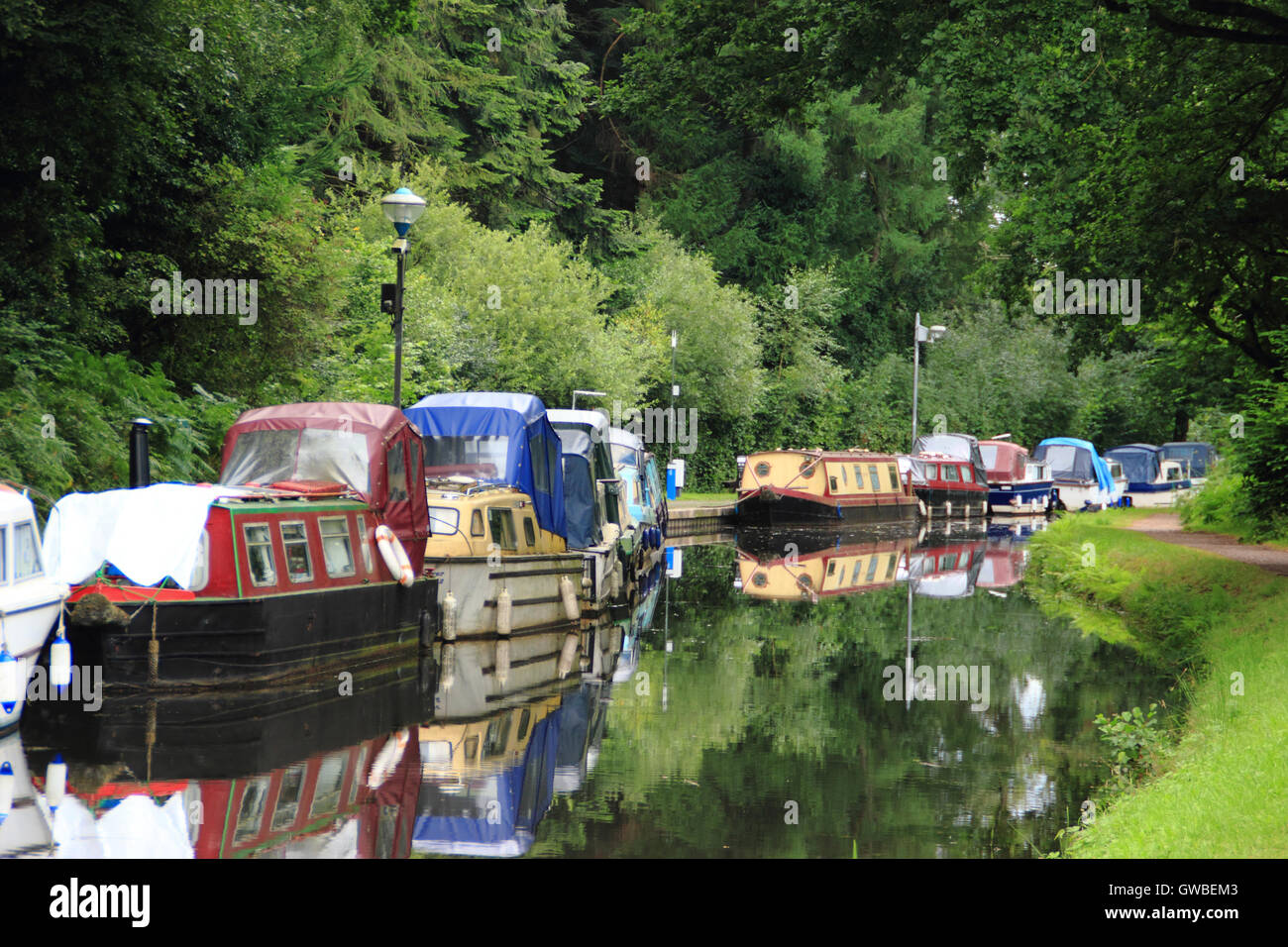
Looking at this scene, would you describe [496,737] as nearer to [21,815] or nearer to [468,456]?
[21,815]

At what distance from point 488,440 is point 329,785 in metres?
8.96

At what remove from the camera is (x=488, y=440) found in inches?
760

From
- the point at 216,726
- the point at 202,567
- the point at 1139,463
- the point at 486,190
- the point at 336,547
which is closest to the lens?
the point at 216,726

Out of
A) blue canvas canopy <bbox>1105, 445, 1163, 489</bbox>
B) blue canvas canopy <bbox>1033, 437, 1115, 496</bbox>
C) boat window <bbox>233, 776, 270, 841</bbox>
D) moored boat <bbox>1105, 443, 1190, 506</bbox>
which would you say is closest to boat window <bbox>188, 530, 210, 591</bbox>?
boat window <bbox>233, 776, 270, 841</bbox>

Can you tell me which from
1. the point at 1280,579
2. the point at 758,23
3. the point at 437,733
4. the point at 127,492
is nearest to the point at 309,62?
the point at 758,23

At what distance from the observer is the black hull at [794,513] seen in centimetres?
3988

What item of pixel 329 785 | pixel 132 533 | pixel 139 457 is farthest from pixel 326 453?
pixel 329 785

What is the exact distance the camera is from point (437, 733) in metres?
13.1

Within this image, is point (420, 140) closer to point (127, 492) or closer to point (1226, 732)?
point (127, 492)

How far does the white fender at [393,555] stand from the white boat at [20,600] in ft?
13.2

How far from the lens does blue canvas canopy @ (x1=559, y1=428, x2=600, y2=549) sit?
70.6 ft

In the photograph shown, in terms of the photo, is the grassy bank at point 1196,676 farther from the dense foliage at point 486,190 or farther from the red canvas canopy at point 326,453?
the red canvas canopy at point 326,453

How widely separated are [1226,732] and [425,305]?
21.4 metres

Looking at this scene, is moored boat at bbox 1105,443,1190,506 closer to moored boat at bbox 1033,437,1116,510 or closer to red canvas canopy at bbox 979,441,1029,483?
moored boat at bbox 1033,437,1116,510
